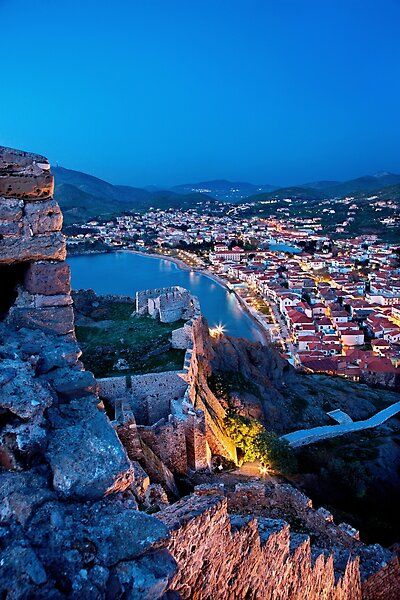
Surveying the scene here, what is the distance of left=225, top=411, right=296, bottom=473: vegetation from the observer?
40.0ft

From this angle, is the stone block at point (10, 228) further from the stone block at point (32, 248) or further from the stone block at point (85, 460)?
the stone block at point (85, 460)

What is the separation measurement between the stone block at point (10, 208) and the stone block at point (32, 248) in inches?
6.2

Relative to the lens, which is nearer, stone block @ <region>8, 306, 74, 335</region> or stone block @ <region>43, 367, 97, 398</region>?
stone block @ <region>43, 367, 97, 398</region>

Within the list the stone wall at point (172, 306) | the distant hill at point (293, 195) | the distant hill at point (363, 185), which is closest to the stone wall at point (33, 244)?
the stone wall at point (172, 306)

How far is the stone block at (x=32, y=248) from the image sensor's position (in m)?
3.76

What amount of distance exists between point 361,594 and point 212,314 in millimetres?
31351

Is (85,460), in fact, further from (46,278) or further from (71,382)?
(46,278)

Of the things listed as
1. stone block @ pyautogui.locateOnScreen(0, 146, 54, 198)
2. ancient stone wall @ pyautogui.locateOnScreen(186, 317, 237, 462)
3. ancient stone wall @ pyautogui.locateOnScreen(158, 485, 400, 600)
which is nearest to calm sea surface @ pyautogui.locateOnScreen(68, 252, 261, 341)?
ancient stone wall @ pyautogui.locateOnScreen(186, 317, 237, 462)

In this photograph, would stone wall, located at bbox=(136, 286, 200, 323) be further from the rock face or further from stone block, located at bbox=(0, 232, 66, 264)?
stone block, located at bbox=(0, 232, 66, 264)

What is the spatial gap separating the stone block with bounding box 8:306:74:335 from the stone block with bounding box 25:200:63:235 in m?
0.64

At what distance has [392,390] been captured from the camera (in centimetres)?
2528

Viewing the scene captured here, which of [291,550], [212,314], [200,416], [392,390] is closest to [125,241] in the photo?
[212,314]

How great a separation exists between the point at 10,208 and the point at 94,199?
121 m

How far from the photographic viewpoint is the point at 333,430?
58.4 ft
